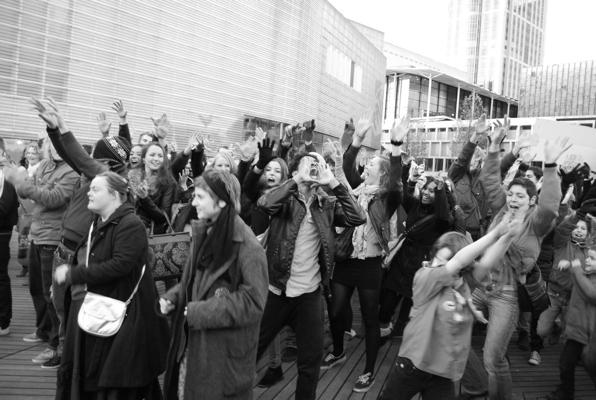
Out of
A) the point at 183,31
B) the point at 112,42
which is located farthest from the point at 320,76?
the point at 112,42

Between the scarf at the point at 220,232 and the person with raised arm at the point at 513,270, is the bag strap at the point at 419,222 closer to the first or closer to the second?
the person with raised arm at the point at 513,270

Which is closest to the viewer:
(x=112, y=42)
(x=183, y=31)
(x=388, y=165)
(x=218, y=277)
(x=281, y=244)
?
(x=218, y=277)

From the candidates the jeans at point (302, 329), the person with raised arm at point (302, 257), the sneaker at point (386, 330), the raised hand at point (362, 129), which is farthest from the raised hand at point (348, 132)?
the jeans at point (302, 329)

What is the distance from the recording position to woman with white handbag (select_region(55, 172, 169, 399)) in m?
3.22

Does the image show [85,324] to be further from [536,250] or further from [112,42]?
[112,42]

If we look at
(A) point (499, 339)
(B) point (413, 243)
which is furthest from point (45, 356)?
(A) point (499, 339)

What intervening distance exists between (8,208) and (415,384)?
4725mm

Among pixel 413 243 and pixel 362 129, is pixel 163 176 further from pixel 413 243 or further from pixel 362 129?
pixel 413 243

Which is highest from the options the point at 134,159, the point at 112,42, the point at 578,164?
the point at 112,42

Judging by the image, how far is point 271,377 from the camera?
15.3 feet

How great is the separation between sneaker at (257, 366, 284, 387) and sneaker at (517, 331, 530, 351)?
314 cm

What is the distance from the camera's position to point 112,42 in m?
17.7

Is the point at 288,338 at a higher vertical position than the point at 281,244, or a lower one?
lower

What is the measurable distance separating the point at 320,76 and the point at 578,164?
2474cm
